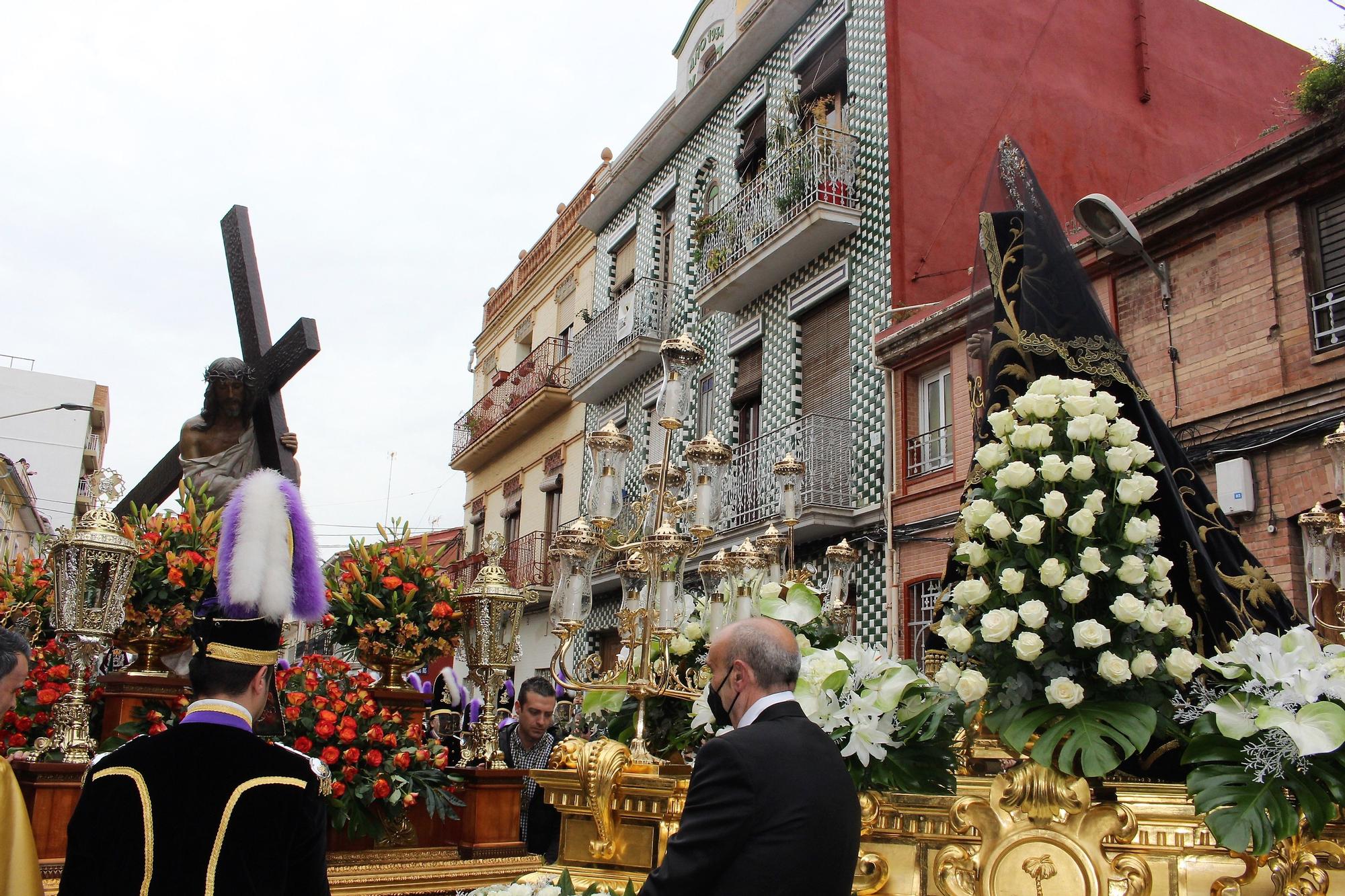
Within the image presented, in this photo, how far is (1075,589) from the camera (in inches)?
117

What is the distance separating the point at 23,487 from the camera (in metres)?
32.9

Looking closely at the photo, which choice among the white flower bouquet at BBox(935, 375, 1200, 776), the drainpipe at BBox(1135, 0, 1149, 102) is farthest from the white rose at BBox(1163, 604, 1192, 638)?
the drainpipe at BBox(1135, 0, 1149, 102)

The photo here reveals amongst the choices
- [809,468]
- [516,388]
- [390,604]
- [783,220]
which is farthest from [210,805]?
[516,388]

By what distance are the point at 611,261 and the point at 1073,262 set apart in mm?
16804

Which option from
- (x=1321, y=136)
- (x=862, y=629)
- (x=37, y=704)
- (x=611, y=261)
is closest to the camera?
(x=37, y=704)

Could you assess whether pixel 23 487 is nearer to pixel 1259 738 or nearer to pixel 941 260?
pixel 941 260

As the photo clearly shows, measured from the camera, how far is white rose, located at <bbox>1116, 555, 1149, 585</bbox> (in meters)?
3.01

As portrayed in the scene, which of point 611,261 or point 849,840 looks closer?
point 849,840

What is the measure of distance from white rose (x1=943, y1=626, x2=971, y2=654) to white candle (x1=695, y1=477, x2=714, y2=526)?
49.9 inches

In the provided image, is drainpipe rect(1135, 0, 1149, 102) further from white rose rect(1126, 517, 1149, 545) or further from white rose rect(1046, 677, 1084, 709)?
white rose rect(1046, 677, 1084, 709)

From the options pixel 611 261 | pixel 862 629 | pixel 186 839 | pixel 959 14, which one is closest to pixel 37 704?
pixel 186 839

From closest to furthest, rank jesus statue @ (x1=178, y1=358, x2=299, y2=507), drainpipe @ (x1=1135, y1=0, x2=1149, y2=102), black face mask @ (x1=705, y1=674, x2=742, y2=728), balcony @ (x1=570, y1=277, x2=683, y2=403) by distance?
black face mask @ (x1=705, y1=674, x2=742, y2=728), jesus statue @ (x1=178, y1=358, x2=299, y2=507), drainpipe @ (x1=1135, y1=0, x2=1149, y2=102), balcony @ (x1=570, y1=277, x2=683, y2=403)

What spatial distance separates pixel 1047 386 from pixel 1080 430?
23 cm

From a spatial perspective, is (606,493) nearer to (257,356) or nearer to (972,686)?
(972,686)
